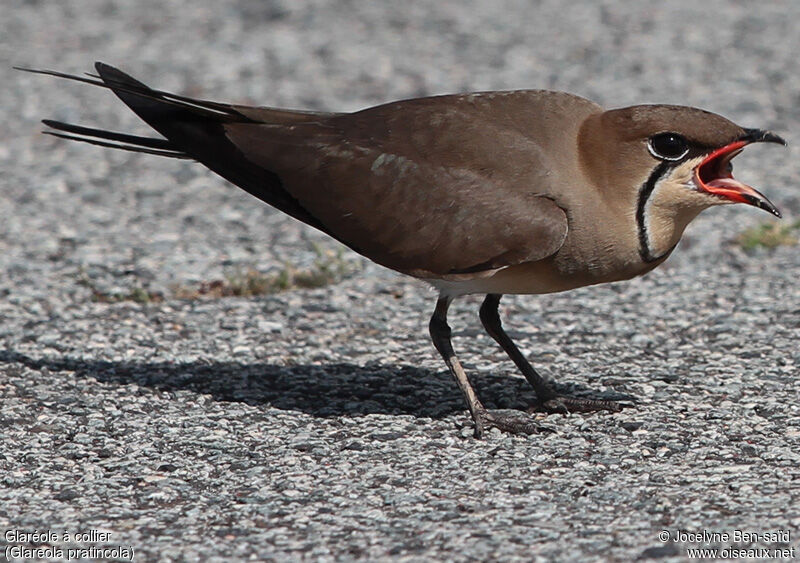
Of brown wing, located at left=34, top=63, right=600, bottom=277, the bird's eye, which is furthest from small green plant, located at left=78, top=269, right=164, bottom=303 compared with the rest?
the bird's eye

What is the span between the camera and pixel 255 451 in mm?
5504

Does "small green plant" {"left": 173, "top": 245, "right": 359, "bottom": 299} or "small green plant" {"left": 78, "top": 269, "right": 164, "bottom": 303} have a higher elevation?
"small green plant" {"left": 173, "top": 245, "right": 359, "bottom": 299}

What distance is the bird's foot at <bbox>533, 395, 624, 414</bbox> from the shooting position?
5.90 metres

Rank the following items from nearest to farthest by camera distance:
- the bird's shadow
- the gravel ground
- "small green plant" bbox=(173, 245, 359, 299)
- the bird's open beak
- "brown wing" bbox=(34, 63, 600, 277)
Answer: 1. the gravel ground
2. the bird's open beak
3. "brown wing" bbox=(34, 63, 600, 277)
4. the bird's shadow
5. "small green plant" bbox=(173, 245, 359, 299)

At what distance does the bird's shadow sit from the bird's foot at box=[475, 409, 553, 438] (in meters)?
0.31

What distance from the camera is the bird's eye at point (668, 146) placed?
5.49 meters

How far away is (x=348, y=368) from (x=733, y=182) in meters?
2.23

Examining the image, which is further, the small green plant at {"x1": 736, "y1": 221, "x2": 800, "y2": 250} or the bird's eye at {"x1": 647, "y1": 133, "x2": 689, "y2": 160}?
the small green plant at {"x1": 736, "y1": 221, "x2": 800, "y2": 250}

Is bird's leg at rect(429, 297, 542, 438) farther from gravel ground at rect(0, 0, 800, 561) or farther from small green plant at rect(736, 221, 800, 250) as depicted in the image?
small green plant at rect(736, 221, 800, 250)

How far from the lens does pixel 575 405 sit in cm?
592

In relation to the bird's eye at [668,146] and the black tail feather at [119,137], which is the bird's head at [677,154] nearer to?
the bird's eye at [668,146]

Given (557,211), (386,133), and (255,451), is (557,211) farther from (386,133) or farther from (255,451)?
(255,451)

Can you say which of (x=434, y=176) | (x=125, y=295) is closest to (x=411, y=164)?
(x=434, y=176)

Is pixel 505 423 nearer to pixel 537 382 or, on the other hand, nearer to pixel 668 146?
pixel 537 382
